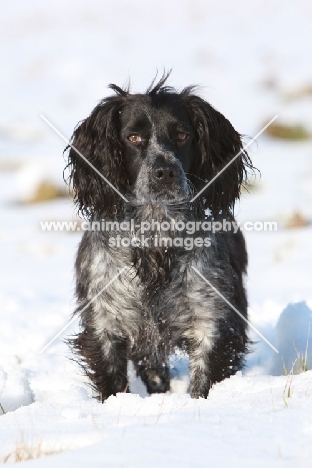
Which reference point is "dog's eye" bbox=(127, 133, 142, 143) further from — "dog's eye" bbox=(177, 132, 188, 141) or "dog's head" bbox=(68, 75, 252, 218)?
"dog's eye" bbox=(177, 132, 188, 141)

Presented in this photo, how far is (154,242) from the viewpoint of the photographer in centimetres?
486

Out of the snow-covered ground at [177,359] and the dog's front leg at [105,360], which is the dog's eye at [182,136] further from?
the dog's front leg at [105,360]

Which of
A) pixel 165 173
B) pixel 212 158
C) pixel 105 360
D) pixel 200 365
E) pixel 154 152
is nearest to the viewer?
pixel 165 173

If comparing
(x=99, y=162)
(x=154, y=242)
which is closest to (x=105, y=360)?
(x=154, y=242)

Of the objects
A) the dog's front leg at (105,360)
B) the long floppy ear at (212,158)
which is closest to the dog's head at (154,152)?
the long floppy ear at (212,158)

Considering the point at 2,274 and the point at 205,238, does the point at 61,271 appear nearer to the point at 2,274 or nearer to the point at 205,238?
the point at 2,274

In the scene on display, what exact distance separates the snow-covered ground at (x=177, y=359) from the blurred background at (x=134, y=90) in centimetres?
3

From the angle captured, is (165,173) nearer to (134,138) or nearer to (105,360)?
(134,138)

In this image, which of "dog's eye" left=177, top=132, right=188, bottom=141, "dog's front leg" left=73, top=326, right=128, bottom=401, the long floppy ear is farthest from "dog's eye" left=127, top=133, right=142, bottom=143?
"dog's front leg" left=73, top=326, right=128, bottom=401

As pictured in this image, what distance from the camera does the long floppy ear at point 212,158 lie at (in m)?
5.01

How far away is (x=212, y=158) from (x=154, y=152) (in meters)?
0.56

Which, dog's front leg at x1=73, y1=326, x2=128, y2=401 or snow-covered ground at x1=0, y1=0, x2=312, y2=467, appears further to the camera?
dog's front leg at x1=73, y1=326, x2=128, y2=401

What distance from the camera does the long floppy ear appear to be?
16.4 ft

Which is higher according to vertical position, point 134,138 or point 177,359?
point 134,138
